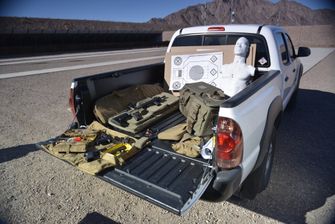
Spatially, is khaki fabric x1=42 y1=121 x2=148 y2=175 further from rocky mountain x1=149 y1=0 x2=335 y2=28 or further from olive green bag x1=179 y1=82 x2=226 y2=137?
rocky mountain x1=149 y1=0 x2=335 y2=28

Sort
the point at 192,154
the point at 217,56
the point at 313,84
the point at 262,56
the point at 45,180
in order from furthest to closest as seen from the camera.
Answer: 1. the point at 313,84
2. the point at 217,56
3. the point at 262,56
4. the point at 45,180
5. the point at 192,154

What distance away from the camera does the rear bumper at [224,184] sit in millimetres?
2101

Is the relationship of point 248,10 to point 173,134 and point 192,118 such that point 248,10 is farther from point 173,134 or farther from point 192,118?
point 173,134

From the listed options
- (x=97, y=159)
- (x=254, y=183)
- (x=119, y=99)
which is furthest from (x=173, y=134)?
(x=119, y=99)

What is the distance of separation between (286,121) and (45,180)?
477 cm

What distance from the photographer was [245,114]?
2137 millimetres

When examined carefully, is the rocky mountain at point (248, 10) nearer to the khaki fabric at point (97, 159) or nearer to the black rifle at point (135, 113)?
the black rifle at point (135, 113)

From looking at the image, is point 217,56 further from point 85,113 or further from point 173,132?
point 85,113

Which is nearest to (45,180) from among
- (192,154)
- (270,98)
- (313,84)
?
(192,154)

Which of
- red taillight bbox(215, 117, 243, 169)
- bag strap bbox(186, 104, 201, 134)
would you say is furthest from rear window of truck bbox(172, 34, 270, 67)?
red taillight bbox(215, 117, 243, 169)

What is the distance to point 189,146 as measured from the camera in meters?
2.74

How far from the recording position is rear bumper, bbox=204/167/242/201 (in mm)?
2101

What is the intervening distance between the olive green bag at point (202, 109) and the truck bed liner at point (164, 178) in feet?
1.84

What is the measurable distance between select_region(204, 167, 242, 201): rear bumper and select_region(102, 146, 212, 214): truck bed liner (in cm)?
8
